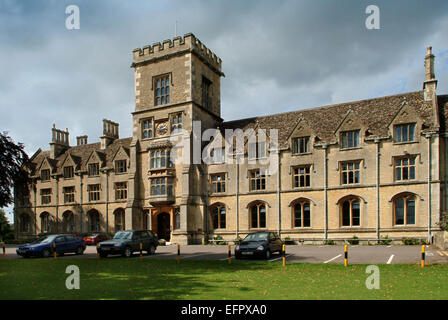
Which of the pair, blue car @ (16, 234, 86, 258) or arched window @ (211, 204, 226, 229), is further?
arched window @ (211, 204, 226, 229)

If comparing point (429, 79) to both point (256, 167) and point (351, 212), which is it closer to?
point (351, 212)

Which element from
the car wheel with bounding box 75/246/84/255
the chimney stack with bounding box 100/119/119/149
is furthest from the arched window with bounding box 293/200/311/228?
the chimney stack with bounding box 100/119/119/149

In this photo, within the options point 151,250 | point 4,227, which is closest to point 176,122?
point 151,250

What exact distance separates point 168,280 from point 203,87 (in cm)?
2803

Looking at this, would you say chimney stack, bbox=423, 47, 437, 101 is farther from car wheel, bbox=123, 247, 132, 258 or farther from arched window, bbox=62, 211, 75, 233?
arched window, bbox=62, 211, 75, 233

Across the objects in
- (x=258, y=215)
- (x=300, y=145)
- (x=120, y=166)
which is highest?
(x=300, y=145)

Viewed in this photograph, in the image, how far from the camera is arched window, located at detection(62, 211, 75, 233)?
43.9 metres

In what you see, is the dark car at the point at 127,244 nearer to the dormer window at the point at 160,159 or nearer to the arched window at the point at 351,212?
the dormer window at the point at 160,159

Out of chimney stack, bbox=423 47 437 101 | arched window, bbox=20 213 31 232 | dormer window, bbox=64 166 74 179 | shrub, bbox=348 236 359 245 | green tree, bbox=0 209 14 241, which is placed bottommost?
green tree, bbox=0 209 14 241

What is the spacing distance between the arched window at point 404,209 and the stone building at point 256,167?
74 millimetres

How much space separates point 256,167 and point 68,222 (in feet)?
80.9

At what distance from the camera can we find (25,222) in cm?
4788

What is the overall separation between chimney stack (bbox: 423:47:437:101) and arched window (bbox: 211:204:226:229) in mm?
19182
